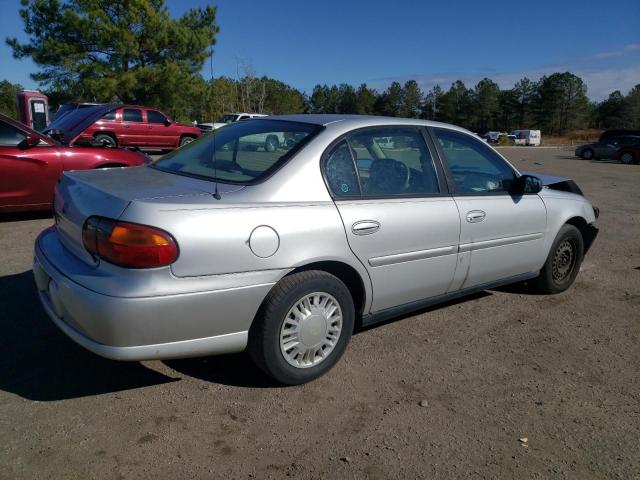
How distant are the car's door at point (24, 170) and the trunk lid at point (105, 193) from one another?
3.81m

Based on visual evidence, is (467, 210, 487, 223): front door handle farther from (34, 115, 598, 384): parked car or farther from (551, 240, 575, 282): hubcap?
(551, 240, 575, 282): hubcap

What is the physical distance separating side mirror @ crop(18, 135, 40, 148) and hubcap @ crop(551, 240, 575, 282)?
6.15m

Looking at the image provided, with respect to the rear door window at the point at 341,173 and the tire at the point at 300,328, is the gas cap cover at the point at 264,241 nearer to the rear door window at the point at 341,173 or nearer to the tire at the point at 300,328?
the tire at the point at 300,328

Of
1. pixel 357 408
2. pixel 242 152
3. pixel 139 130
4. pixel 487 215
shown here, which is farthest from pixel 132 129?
pixel 357 408

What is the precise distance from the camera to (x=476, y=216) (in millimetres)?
3789

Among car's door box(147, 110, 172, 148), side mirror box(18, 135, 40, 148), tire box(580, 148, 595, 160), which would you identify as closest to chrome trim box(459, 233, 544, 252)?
side mirror box(18, 135, 40, 148)

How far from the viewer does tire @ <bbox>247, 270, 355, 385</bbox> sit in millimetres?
2840

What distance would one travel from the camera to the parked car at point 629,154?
26.5 metres

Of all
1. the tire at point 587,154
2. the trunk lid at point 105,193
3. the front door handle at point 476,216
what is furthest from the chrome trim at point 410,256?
Result: the tire at point 587,154

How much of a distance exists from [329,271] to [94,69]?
30.9 meters

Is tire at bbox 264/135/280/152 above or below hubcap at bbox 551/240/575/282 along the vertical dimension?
above

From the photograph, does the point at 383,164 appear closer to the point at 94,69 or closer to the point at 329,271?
the point at 329,271

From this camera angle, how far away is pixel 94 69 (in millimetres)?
29594

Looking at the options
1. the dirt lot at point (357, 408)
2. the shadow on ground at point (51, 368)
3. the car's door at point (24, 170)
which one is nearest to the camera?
the dirt lot at point (357, 408)
